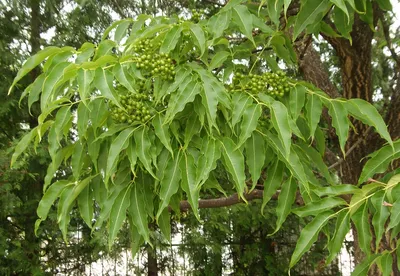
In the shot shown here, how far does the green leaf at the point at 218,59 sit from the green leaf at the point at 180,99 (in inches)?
6.0

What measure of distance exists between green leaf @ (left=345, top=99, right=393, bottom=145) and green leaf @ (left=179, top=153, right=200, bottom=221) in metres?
0.47

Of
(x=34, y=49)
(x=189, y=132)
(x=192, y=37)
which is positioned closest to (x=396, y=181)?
(x=189, y=132)

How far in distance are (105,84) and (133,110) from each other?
0.43 ft

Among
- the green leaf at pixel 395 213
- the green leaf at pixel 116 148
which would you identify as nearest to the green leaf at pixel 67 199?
the green leaf at pixel 116 148

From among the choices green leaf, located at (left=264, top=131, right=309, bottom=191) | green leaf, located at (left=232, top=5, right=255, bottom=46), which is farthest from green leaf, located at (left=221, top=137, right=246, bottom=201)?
green leaf, located at (left=232, top=5, right=255, bottom=46)

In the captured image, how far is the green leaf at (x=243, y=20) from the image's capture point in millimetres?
1385

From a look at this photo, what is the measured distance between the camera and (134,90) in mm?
1267

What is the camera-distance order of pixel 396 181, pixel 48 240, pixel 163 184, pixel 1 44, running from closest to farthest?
pixel 396 181 < pixel 163 184 < pixel 1 44 < pixel 48 240

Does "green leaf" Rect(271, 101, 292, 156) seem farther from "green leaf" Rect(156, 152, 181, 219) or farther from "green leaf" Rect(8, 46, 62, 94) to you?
"green leaf" Rect(8, 46, 62, 94)

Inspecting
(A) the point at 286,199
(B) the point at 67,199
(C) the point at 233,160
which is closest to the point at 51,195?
(B) the point at 67,199

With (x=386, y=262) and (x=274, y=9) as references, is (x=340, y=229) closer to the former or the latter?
(x=386, y=262)

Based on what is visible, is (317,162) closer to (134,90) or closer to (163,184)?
(163,184)

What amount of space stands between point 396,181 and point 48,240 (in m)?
4.66

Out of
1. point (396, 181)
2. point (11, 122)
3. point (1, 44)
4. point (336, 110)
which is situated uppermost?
point (1, 44)
